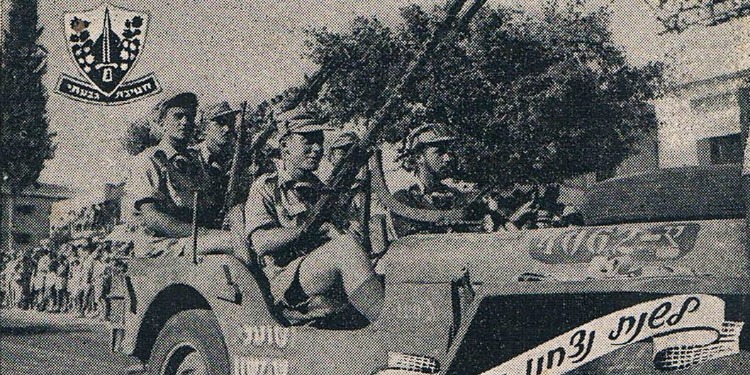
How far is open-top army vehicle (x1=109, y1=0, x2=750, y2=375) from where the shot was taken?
9.53 ft

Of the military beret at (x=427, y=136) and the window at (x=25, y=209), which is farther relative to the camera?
the window at (x=25, y=209)

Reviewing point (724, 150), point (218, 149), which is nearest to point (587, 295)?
point (724, 150)

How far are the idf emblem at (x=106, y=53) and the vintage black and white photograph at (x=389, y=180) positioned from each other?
0.05 feet

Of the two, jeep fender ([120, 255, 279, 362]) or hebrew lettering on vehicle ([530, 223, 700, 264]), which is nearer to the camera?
hebrew lettering on vehicle ([530, 223, 700, 264])

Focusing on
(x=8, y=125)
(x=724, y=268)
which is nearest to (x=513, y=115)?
(x=724, y=268)

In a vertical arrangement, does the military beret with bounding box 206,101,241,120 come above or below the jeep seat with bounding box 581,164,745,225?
above

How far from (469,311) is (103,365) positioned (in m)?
3.41

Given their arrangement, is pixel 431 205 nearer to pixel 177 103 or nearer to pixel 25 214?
pixel 177 103

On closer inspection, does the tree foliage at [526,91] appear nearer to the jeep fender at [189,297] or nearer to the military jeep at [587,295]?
the military jeep at [587,295]

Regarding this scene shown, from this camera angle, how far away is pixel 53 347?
6.43m

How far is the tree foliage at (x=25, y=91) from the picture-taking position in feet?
19.3

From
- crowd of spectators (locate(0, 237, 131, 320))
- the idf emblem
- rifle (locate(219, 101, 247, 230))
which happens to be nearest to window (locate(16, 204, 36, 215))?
crowd of spectators (locate(0, 237, 131, 320))

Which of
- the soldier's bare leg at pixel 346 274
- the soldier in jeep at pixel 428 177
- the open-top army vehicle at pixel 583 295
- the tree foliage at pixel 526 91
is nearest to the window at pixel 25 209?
the soldier's bare leg at pixel 346 274

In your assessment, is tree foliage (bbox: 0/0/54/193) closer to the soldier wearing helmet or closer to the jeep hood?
the soldier wearing helmet
